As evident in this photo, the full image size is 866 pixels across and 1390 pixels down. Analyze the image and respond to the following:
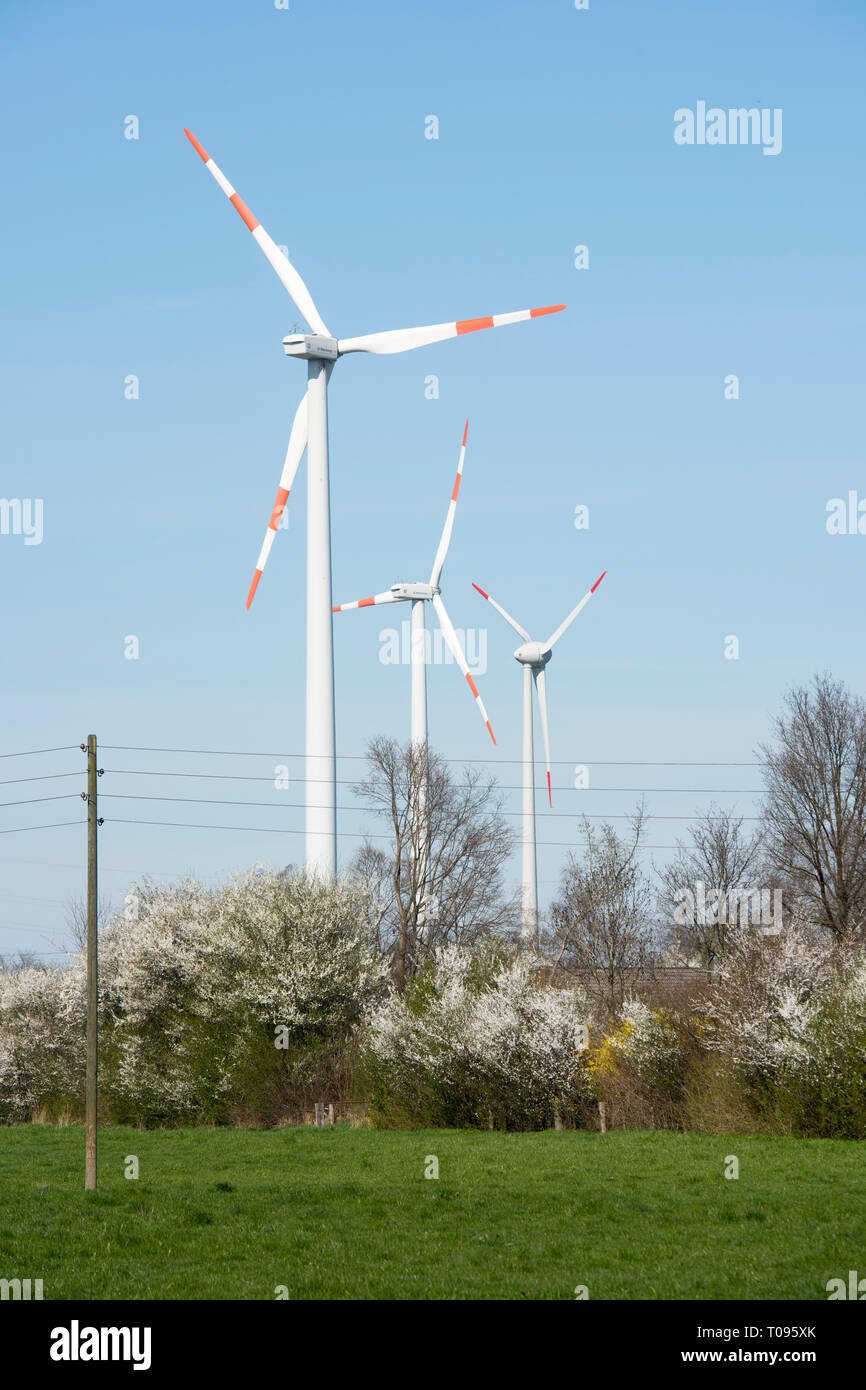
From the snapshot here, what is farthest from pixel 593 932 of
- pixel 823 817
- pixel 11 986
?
pixel 11 986

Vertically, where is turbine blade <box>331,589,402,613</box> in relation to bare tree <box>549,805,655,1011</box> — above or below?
above

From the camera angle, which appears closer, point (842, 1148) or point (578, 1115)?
point (842, 1148)

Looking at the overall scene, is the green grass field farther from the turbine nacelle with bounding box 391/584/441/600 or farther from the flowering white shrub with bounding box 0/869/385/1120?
the turbine nacelle with bounding box 391/584/441/600

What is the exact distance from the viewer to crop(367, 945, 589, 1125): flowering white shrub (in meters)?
34.7

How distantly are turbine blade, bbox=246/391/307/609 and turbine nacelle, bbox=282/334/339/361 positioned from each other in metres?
1.38

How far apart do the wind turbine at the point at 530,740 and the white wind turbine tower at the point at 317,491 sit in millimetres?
13394

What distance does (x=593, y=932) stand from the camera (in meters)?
50.6

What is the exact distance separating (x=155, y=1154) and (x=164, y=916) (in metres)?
15.0

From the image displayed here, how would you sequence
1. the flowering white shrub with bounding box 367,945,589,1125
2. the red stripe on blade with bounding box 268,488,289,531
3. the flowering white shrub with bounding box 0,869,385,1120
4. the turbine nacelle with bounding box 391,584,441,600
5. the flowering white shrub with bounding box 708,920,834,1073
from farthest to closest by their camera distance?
the turbine nacelle with bounding box 391,584,441,600 < the red stripe on blade with bounding box 268,488,289,531 < the flowering white shrub with bounding box 0,869,385,1120 < the flowering white shrub with bounding box 367,945,589,1125 < the flowering white shrub with bounding box 708,920,834,1073

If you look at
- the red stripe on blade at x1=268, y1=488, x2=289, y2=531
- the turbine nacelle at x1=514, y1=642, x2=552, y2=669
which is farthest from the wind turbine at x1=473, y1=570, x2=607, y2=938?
the red stripe on blade at x1=268, y1=488, x2=289, y2=531

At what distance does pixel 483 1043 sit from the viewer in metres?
35.0
